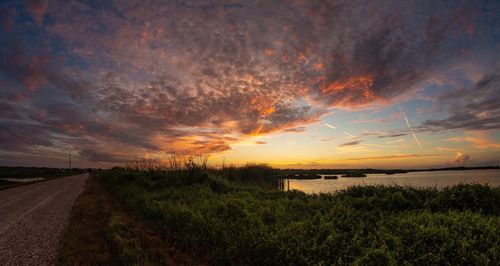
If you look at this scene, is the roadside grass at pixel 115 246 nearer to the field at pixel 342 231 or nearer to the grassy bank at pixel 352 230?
the field at pixel 342 231

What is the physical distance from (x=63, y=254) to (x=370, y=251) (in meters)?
7.39

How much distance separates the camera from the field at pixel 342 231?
5941mm

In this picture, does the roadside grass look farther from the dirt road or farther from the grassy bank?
the grassy bank

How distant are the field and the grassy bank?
0.06 ft

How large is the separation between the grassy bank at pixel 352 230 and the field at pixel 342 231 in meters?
0.02

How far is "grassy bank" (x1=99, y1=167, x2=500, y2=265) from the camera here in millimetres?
5922

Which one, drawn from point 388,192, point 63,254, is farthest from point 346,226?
point 63,254

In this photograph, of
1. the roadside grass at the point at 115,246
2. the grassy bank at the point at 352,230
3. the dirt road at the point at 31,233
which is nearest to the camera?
the grassy bank at the point at 352,230

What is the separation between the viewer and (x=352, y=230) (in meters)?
7.33

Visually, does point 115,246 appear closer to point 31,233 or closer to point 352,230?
point 31,233

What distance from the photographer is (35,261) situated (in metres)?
7.56

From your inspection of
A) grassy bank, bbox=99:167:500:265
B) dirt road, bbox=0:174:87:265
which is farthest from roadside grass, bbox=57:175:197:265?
grassy bank, bbox=99:167:500:265

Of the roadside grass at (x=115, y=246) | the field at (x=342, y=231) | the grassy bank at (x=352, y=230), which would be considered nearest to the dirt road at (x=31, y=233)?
the roadside grass at (x=115, y=246)

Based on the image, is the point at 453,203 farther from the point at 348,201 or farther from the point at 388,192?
the point at 348,201
